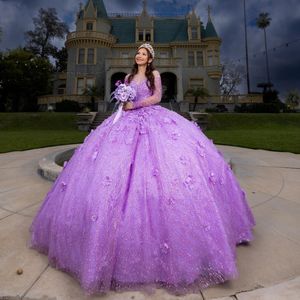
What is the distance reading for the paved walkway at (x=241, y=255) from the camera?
7.30 feet

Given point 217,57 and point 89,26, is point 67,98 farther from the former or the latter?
point 217,57

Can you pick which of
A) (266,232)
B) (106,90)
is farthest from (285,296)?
(106,90)

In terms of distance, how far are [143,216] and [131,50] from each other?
36464 millimetres

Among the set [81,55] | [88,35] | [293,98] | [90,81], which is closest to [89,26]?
[88,35]

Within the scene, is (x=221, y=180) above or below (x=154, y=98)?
below

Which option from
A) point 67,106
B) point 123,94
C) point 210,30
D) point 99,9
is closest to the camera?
point 123,94

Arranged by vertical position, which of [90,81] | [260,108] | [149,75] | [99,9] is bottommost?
[149,75]

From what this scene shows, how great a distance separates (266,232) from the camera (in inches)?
132

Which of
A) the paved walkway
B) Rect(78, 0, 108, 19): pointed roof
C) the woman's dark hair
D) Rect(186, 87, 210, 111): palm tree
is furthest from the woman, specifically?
Rect(78, 0, 108, 19): pointed roof

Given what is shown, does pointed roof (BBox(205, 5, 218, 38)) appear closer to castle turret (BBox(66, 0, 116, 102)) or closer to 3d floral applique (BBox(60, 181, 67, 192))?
castle turret (BBox(66, 0, 116, 102))

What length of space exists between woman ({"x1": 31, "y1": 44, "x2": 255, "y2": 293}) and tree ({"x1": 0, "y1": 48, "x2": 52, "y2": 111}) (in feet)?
122

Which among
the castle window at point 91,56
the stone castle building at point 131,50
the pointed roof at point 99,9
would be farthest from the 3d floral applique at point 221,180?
the pointed roof at point 99,9

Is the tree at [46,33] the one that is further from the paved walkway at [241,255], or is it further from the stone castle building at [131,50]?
the paved walkway at [241,255]

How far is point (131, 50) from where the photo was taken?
3616 cm
